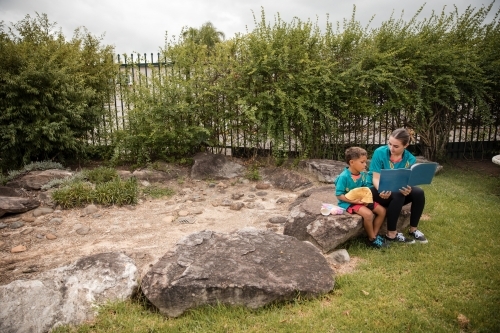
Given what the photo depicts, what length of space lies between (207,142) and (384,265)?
5.49 m

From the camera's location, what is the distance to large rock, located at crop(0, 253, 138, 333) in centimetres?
Answer: 307

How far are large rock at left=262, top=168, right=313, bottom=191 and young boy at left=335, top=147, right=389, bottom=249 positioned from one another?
2719mm

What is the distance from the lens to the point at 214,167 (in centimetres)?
799

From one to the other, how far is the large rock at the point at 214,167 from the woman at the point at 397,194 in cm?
396

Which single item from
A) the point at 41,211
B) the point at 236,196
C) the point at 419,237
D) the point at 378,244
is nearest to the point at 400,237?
the point at 419,237

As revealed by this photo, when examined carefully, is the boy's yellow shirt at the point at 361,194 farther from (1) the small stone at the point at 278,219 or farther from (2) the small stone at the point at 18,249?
(2) the small stone at the point at 18,249

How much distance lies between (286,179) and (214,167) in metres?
1.68

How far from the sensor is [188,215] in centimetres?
601

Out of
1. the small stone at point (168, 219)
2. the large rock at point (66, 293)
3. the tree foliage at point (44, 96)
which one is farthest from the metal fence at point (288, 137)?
the large rock at point (66, 293)

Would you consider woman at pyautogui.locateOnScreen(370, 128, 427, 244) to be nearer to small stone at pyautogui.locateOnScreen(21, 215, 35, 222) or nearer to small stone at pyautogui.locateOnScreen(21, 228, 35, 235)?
small stone at pyautogui.locateOnScreen(21, 228, 35, 235)

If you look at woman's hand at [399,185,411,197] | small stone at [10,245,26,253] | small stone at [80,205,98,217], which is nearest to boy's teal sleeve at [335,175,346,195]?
woman's hand at [399,185,411,197]

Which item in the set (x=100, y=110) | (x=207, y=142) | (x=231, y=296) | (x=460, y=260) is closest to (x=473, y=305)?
(x=460, y=260)

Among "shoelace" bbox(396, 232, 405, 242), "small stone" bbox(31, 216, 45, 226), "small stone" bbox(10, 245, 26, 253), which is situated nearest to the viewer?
"shoelace" bbox(396, 232, 405, 242)

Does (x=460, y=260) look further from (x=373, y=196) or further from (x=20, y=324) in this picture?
(x=20, y=324)
